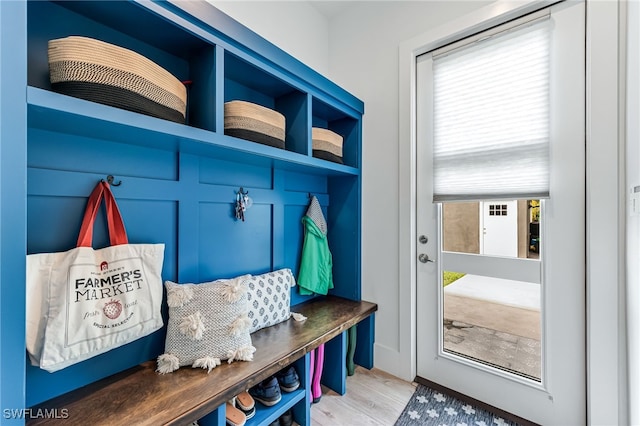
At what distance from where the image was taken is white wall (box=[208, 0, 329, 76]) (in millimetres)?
1708

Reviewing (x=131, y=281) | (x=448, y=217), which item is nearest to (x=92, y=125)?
(x=131, y=281)

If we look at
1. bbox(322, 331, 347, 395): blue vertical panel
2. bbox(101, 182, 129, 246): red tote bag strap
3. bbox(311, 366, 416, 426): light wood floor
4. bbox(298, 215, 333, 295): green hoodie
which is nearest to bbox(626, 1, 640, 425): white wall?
bbox(311, 366, 416, 426): light wood floor

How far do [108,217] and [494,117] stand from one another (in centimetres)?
204

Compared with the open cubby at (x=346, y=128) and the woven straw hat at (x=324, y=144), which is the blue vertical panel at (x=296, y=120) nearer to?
the woven straw hat at (x=324, y=144)

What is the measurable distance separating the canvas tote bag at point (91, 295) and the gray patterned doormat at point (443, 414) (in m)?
Answer: 1.47

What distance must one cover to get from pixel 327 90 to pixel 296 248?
43.4 inches

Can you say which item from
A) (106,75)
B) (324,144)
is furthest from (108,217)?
(324,144)

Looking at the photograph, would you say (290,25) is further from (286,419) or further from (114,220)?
(286,419)

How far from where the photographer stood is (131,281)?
1059 millimetres

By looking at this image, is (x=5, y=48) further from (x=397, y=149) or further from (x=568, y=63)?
(x=568, y=63)

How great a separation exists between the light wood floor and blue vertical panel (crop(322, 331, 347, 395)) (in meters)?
0.05

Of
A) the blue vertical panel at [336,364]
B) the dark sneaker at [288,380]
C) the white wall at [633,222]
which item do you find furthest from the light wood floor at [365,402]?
the white wall at [633,222]

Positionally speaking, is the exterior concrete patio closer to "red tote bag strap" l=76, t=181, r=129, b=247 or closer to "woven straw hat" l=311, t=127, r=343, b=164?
"woven straw hat" l=311, t=127, r=343, b=164

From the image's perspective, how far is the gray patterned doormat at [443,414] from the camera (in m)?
1.52
